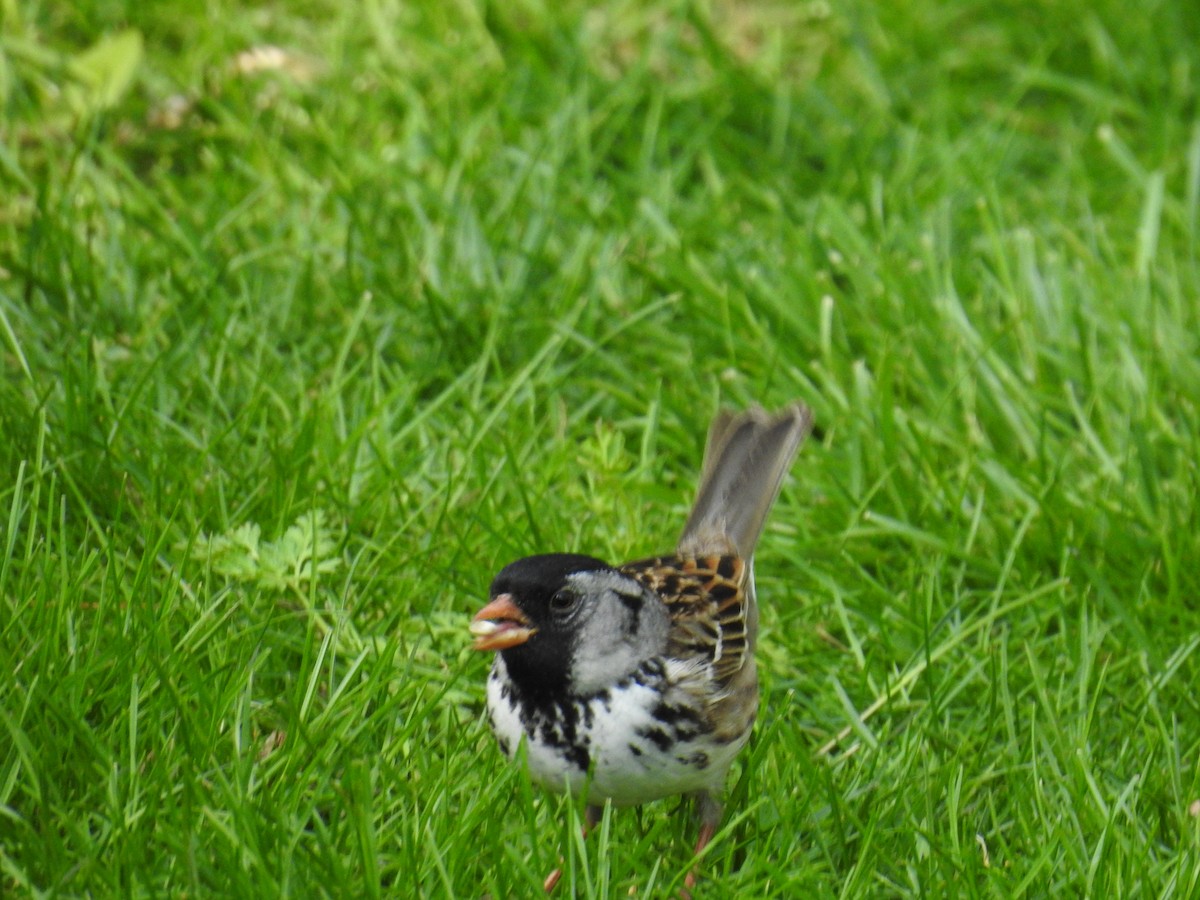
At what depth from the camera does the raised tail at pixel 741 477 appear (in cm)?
432

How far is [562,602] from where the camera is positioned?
11.7ft

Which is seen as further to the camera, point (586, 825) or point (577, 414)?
point (577, 414)

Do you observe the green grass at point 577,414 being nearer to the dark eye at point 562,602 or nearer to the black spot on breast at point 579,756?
the black spot on breast at point 579,756

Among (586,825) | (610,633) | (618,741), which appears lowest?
(586,825)

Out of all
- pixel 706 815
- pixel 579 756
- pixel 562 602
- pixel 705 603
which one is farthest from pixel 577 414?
pixel 579 756

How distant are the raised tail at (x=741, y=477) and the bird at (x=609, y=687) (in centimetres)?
49

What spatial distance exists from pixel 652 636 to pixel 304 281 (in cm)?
223

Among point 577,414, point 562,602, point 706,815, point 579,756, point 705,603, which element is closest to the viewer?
point 579,756

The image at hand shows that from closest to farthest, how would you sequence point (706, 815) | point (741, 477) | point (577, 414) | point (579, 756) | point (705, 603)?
point (579, 756) < point (706, 815) < point (705, 603) < point (741, 477) < point (577, 414)

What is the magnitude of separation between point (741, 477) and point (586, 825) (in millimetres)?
1121

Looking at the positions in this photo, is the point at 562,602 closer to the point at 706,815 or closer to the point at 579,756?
the point at 579,756

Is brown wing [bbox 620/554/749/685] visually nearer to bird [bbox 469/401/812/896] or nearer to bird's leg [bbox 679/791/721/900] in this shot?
bird [bbox 469/401/812/896]

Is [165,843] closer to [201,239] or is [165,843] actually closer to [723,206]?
[201,239]

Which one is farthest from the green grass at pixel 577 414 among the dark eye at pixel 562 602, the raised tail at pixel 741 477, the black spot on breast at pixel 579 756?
the dark eye at pixel 562 602
